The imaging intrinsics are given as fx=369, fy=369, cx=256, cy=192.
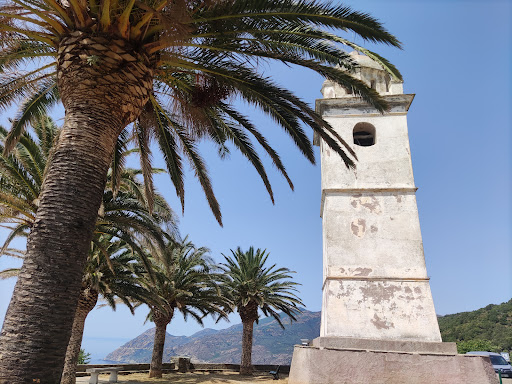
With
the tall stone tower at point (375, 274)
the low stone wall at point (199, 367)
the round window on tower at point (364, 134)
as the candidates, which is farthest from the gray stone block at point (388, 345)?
the low stone wall at point (199, 367)

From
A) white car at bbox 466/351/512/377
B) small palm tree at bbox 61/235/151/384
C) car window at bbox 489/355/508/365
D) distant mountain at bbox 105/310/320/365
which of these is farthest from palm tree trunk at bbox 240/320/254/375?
distant mountain at bbox 105/310/320/365

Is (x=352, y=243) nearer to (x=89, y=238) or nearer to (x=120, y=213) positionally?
(x=120, y=213)

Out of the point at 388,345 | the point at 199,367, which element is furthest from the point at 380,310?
the point at 199,367

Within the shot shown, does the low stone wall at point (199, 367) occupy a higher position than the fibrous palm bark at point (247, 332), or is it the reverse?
the fibrous palm bark at point (247, 332)

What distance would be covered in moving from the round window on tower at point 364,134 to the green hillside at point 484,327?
83.6 feet

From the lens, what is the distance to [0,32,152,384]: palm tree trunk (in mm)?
3686

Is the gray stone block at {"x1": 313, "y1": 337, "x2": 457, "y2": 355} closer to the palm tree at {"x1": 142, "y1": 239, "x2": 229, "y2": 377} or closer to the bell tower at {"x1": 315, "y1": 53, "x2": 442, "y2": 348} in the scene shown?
the bell tower at {"x1": 315, "y1": 53, "x2": 442, "y2": 348}

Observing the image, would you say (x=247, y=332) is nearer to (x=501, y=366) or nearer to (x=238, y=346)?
(x=501, y=366)

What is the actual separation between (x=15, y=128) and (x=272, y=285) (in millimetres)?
19818

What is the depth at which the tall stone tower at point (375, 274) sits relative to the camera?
30.1 feet

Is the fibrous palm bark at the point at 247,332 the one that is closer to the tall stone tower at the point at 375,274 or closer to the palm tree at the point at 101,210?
the palm tree at the point at 101,210

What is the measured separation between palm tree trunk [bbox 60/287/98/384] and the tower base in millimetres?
8122

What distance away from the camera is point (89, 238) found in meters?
4.40

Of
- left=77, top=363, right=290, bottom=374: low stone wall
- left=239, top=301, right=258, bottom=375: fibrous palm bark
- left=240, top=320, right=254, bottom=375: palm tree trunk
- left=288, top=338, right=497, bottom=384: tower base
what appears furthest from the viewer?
left=239, top=301, right=258, bottom=375: fibrous palm bark
